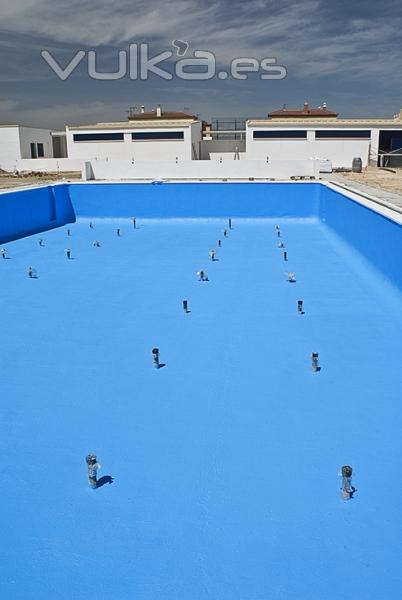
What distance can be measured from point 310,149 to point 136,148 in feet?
35.1

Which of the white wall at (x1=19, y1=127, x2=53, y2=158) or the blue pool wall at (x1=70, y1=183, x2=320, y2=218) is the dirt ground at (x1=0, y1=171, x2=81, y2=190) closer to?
the white wall at (x1=19, y1=127, x2=53, y2=158)

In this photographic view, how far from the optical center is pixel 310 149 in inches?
1267

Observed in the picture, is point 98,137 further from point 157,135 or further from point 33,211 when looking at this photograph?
point 33,211

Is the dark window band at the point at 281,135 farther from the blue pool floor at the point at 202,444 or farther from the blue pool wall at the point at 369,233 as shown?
the blue pool floor at the point at 202,444

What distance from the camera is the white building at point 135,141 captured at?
1273 inches

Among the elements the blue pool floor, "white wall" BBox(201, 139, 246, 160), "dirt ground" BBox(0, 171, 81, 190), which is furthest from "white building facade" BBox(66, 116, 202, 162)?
the blue pool floor

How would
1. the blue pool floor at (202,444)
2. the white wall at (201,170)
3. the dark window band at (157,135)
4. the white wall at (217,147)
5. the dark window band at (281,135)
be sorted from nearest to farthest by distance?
the blue pool floor at (202,444), the white wall at (201,170), the dark window band at (281,135), the dark window band at (157,135), the white wall at (217,147)

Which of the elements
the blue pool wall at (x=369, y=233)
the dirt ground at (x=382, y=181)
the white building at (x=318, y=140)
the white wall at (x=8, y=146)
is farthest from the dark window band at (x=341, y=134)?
the blue pool wall at (x=369, y=233)

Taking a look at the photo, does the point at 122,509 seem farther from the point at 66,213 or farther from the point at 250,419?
the point at 66,213

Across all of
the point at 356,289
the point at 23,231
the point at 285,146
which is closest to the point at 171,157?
the point at 285,146

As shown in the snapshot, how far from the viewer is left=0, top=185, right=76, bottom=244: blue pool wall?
1346 centimetres

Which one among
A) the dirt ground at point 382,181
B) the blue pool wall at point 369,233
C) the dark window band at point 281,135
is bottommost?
the blue pool wall at point 369,233

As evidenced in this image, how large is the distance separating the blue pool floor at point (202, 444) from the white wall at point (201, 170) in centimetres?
1372

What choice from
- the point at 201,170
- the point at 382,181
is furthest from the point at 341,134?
the point at 201,170
